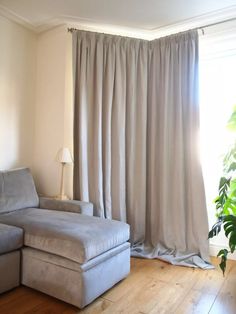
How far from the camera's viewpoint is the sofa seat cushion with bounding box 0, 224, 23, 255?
1930mm

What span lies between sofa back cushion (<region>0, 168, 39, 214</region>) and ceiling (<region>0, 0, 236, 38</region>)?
5.66 ft

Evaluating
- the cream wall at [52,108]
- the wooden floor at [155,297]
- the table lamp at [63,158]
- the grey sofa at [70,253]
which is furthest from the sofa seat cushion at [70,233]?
the cream wall at [52,108]

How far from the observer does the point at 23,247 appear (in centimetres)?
210

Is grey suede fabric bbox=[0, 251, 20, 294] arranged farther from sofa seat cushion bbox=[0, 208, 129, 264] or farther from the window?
the window

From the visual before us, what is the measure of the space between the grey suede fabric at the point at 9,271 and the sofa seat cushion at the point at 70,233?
0.14 meters

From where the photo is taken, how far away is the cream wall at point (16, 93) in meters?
2.97

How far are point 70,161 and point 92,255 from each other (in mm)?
1164

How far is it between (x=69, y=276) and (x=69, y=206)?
2.75 feet

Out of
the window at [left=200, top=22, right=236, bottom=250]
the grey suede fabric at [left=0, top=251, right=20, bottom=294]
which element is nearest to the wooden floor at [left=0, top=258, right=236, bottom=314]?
the grey suede fabric at [left=0, top=251, right=20, bottom=294]

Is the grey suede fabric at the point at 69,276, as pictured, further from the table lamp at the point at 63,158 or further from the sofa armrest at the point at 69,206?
the table lamp at the point at 63,158

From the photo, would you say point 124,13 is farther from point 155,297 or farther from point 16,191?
point 155,297

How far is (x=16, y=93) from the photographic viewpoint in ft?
10.2

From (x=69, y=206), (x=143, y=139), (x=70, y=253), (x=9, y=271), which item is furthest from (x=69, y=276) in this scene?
(x=143, y=139)

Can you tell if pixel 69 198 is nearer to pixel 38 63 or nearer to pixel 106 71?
pixel 106 71
